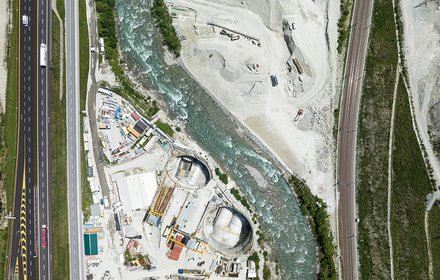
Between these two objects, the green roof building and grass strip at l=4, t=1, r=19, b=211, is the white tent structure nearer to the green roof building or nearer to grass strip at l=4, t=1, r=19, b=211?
the green roof building

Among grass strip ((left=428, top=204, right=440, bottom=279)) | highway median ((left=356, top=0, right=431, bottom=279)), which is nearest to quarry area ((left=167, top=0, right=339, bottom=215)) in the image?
highway median ((left=356, top=0, right=431, bottom=279))

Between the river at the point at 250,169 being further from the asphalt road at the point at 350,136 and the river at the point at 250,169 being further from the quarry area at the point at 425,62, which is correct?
the quarry area at the point at 425,62

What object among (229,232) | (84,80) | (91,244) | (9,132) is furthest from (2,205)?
(229,232)

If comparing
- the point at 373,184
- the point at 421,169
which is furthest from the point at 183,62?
the point at 421,169

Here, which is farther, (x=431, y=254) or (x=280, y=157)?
(x=280, y=157)

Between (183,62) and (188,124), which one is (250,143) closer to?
(188,124)

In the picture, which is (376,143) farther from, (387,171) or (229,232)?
(229,232)
